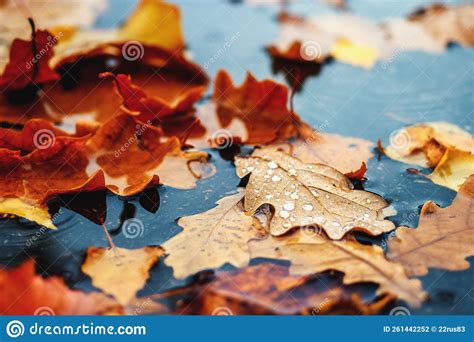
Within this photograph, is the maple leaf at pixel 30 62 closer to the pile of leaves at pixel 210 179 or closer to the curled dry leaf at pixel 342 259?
the pile of leaves at pixel 210 179

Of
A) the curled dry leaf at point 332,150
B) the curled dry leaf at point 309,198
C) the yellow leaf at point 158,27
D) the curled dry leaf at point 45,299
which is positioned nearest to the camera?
the curled dry leaf at point 45,299

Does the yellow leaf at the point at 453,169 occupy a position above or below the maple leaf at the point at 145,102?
below

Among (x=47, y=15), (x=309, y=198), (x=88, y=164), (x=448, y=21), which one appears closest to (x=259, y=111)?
(x=309, y=198)

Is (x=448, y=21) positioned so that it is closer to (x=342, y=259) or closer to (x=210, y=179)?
(x=210, y=179)

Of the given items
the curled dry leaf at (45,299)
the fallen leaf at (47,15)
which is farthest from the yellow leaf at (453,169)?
the fallen leaf at (47,15)

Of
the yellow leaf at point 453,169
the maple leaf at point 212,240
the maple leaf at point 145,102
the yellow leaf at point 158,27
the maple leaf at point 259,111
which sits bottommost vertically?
the yellow leaf at point 453,169

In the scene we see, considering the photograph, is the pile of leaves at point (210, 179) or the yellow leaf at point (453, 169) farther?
the yellow leaf at point (453, 169)

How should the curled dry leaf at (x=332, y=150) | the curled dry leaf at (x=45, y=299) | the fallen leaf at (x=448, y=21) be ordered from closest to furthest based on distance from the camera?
the curled dry leaf at (x=45, y=299)
the curled dry leaf at (x=332, y=150)
the fallen leaf at (x=448, y=21)

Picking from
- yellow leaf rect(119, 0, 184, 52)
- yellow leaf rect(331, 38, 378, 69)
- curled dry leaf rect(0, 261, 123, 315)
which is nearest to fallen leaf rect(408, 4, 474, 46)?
yellow leaf rect(331, 38, 378, 69)

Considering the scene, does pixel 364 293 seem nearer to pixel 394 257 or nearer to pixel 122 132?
pixel 394 257
